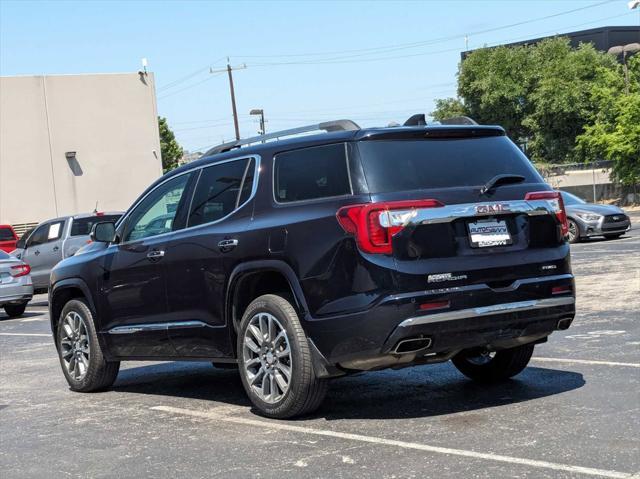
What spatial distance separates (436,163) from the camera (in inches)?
264

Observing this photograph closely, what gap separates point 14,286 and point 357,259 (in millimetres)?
13674

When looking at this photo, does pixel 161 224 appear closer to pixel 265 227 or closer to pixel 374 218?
pixel 265 227

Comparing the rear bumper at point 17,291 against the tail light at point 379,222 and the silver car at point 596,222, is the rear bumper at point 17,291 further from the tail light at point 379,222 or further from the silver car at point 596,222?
the tail light at point 379,222

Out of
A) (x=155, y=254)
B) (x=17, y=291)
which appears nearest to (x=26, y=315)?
(x=17, y=291)

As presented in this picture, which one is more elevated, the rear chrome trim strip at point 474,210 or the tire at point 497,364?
the rear chrome trim strip at point 474,210

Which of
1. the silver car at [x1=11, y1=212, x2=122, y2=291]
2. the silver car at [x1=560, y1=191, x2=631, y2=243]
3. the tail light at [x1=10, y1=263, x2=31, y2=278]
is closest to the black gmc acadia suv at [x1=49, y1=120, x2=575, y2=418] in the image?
the tail light at [x1=10, y1=263, x2=31, y2=278]

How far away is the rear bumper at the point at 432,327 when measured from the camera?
6.17 metres

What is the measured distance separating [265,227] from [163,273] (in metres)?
1.34

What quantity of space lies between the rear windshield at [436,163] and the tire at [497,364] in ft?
4.65

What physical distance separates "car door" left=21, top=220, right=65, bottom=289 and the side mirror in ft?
45.5

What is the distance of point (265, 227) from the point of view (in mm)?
6879

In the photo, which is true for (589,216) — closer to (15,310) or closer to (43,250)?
(43,250)

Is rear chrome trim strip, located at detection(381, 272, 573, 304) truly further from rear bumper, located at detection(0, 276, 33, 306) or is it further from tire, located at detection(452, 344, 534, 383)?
rear bumper, located at detection(0, 276, 33, 306)

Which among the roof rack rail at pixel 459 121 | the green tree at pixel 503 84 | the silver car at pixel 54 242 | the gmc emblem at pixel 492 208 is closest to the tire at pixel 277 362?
the gmc emblem at pixel 492 208
